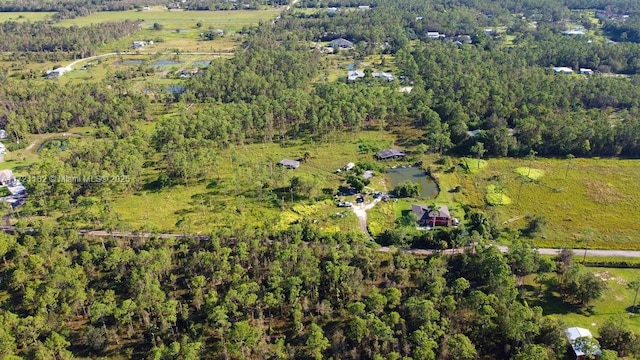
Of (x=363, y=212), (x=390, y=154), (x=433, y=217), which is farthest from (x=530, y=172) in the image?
(x=363, y=212)

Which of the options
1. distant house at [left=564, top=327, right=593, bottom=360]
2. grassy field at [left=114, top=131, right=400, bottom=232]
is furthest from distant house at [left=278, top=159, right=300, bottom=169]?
distant house at [left=564, top=327, right=593, bottom=360]

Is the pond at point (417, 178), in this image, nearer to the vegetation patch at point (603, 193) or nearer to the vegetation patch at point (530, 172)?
the vegetation patch at point (530, 172)

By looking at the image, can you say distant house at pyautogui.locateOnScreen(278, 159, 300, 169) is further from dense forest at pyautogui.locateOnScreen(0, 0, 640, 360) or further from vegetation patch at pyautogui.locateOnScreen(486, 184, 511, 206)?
vegetation patch at pyautogui.locateOnScreen(486, 184, 511, 206)

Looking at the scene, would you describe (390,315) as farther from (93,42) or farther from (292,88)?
(93,42)

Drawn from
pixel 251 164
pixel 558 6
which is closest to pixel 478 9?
pixel 558 6

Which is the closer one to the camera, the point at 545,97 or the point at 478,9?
the point at 545,97

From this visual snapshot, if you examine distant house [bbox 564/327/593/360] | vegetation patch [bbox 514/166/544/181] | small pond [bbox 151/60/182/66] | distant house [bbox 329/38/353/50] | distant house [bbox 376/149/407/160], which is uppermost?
distant house [bbox 329/38/353/50]

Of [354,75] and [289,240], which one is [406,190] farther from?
[354,75]
